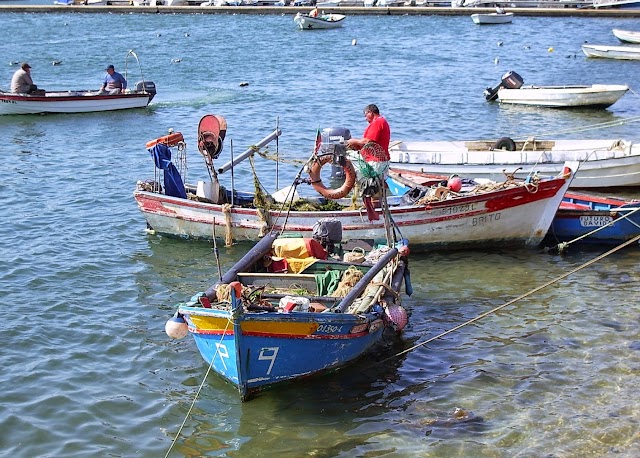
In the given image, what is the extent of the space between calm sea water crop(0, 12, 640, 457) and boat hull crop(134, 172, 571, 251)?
1.23 ft

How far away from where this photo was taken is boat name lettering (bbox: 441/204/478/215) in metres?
15.5

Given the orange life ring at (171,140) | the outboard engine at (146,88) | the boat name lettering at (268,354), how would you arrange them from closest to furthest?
the boat name lettering at (268,354) < the orange life ring at (171,140) < the outboard engine at (146,88)

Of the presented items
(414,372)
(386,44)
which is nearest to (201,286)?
(414,372)

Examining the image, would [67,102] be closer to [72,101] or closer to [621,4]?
[72,101]

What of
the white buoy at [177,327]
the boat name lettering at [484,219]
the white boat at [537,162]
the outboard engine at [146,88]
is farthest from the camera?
the outboard engine at [146,88]

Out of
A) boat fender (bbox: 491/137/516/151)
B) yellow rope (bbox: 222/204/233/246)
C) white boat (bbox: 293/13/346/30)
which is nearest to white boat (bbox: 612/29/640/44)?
white boat (bbox: 293/13/346/30)

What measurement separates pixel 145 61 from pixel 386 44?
48.1 feet

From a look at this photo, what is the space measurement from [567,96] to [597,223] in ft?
46.3

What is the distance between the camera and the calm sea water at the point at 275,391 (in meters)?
9.92

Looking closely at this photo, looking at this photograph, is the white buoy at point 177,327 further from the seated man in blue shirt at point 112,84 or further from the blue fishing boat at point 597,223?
the seated man in blue shirt at point 112,84

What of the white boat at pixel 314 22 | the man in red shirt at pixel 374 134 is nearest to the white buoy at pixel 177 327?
the man in red shirt at pixel 374 134

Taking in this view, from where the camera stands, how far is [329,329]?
408 inches

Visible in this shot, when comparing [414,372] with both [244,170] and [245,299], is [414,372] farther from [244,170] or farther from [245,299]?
[244,170]

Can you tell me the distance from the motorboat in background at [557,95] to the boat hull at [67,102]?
12.5 meters
